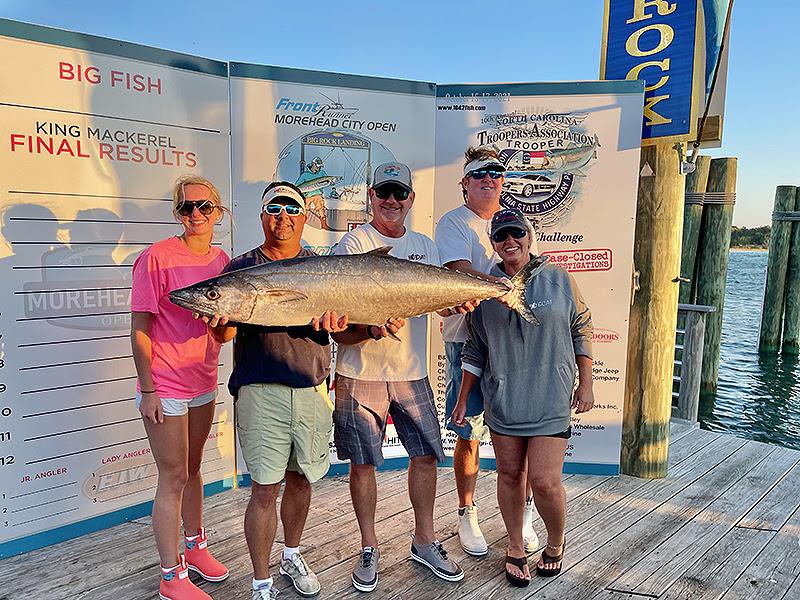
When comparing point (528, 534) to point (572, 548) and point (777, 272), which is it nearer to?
point (572, 548)

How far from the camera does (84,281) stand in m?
3.33

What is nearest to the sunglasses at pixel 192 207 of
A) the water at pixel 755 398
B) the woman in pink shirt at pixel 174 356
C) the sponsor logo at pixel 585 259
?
the woman in pink shirt at pixel 174 356

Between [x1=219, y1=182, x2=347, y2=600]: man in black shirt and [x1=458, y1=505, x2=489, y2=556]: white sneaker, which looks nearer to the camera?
[x1=219, y1=182, x2=347, y2=600]: man in black shirt

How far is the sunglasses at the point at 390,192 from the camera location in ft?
9.20

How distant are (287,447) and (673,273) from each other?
3236 mm

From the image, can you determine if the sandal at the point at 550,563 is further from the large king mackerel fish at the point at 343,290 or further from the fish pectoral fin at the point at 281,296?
the fish pectoral fin at the point at 281,296

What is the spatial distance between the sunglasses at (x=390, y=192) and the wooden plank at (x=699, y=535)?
7.55 ft

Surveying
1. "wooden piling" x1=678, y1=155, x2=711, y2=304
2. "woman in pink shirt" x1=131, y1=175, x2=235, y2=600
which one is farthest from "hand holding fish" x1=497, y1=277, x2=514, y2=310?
"wooden piling" x1=678, y1=155, x2=711, y2=304

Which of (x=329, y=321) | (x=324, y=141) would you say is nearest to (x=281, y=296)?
(x=329, y=321)

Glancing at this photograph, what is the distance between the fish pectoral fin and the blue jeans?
1215mm

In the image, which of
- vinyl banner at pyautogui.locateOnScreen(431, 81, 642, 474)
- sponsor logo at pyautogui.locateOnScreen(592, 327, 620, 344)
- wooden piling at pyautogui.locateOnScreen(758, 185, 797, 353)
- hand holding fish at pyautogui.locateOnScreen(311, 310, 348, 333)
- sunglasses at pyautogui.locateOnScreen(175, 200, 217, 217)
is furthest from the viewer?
wooden piling at pyautogui.locateOnScreen(758, 185, 797, 353)

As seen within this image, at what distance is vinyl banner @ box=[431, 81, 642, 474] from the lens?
4.13 m

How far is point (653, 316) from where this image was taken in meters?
4.27

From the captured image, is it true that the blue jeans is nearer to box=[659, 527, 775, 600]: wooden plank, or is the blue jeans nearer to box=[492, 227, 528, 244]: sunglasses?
box=[492, 227, 528, 244]: sunglasses
